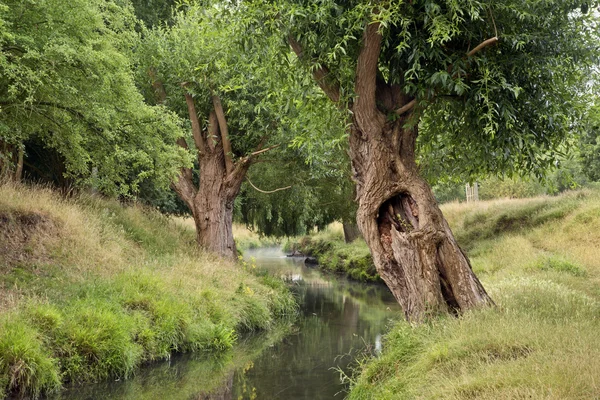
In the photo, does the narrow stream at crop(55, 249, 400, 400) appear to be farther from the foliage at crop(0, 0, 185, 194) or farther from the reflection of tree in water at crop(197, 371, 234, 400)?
the foliage at crop(0, 0, 185, 194)

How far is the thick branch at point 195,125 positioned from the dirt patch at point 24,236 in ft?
18.5

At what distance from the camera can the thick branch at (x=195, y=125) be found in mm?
18208

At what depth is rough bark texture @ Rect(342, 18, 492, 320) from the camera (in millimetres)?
8367

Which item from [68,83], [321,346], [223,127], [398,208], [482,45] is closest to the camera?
[482,45]

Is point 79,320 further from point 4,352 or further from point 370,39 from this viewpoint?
point 370,39

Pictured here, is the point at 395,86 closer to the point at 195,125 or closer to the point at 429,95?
the point at 429,95

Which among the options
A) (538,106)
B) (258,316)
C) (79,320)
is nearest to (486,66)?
(538,106)

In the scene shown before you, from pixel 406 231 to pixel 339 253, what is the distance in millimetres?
24378

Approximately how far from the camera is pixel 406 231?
8680mm

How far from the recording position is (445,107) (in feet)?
30.1

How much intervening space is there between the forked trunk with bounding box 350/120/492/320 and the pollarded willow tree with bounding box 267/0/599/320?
16mm

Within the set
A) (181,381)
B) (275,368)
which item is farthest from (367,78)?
(181,381)

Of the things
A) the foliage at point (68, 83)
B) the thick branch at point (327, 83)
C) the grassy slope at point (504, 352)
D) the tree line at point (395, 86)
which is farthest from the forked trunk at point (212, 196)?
the thick branch at point (327, 83)

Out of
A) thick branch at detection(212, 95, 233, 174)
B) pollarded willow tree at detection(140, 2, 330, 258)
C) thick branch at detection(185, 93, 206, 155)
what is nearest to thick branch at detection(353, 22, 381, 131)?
pollarded willow tree at detection(140, 2, 330, 258)
